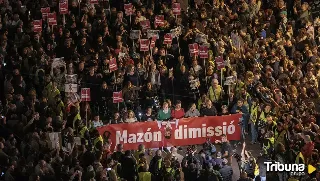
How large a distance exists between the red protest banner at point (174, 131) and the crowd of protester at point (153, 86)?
302mm

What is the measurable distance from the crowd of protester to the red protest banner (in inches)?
11.9

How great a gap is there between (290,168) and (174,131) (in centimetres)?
365

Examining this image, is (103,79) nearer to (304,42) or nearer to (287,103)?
(287,103)

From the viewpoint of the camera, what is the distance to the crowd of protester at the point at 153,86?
27500 mm

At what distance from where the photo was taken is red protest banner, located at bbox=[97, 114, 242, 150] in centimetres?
2898

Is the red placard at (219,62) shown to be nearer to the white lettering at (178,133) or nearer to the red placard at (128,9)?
the white lettering at (178,133)

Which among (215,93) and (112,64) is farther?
(215,93)

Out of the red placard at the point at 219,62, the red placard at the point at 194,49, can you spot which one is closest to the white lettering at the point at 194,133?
the red placard at the point at 219,62

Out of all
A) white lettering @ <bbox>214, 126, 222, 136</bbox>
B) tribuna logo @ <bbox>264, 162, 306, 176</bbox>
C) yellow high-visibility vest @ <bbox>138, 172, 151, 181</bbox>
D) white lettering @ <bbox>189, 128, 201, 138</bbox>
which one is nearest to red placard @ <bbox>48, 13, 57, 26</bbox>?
white lettering @ <bbox>189, 128, 201, 138</bbox>

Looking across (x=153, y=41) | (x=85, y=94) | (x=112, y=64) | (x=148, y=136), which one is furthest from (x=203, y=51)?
(x=85, y=94)

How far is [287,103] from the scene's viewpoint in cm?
3192

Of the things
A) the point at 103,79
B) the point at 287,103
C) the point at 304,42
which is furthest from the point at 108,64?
the point at 304,42

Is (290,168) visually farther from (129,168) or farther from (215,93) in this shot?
(215,93)

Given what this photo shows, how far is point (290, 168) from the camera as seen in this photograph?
2789 centimetres
